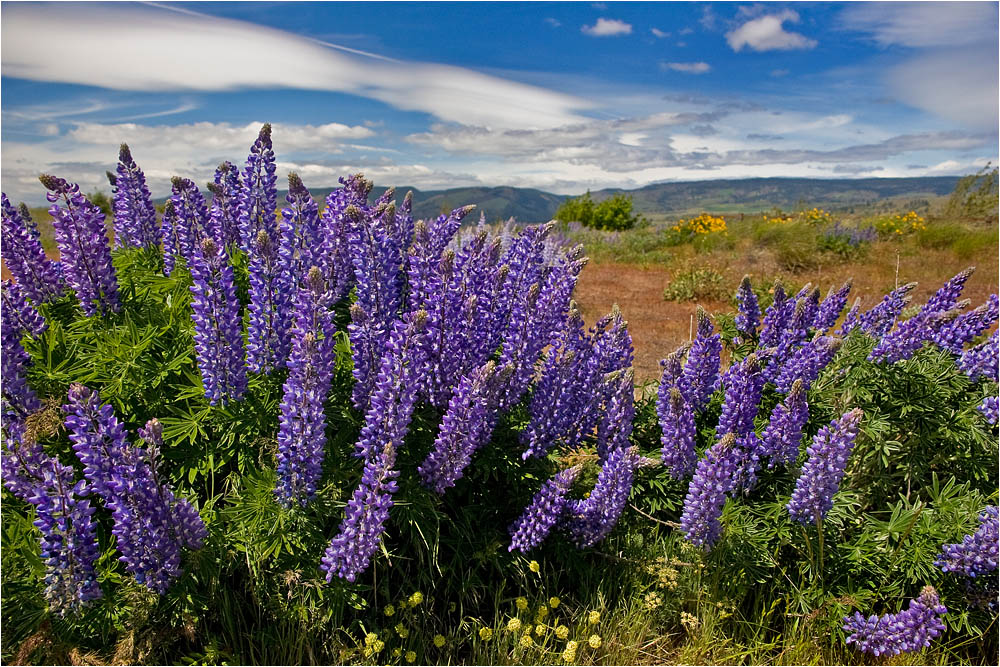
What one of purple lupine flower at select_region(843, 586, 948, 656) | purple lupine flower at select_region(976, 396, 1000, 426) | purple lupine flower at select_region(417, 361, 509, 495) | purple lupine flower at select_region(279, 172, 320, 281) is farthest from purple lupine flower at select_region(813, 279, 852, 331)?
purple lupine flower at select_region(279, 172, 320, 281)

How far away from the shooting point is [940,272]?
45.2ft

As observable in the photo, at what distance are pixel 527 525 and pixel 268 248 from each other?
148 cm

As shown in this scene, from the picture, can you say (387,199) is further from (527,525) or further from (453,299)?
(527,525)

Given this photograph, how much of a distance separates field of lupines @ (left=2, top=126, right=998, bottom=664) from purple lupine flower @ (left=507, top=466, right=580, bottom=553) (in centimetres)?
2

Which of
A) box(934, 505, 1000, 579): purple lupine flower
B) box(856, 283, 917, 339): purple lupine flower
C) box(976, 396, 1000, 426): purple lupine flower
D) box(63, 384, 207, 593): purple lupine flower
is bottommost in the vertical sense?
box(934, 505, 1000, 579): purple lupine flower

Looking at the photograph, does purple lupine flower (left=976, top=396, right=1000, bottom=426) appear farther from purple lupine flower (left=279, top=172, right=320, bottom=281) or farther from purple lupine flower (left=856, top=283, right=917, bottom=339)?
purple lupine flower (left=279, top=172, right=320, bottom=281)

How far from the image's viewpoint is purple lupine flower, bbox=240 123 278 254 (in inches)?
109

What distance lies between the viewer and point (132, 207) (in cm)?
324

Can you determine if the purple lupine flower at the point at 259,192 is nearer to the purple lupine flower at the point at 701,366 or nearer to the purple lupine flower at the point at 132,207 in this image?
the purple lupine flower at the point at 132,207

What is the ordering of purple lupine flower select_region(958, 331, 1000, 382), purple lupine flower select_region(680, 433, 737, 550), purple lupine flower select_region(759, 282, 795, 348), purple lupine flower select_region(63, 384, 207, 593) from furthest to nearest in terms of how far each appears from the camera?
purple lupine flower select_region(759, 282, 795, 348) < purple lupine flower select_region(958, 331, 1000, 382) < purple lupine flower select_region(680, 433, 737, 550) < purple lupine flower select_region(63, 384, 207, 593)

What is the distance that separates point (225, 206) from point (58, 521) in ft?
4.93

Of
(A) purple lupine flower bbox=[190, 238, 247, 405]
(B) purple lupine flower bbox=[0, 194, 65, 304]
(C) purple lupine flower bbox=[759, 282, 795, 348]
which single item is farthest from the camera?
(C) purple lupine flower bbox=[759, 282, 795, 348]

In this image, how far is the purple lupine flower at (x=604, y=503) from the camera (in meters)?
2.60

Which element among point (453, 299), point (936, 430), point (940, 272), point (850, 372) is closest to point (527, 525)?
point (453, 299)
